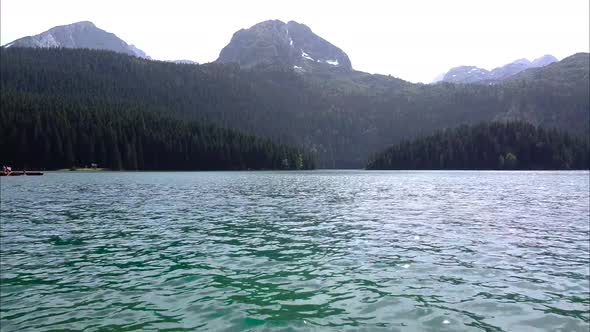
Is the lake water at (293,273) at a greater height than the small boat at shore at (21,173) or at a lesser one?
lesser

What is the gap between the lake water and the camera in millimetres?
15922

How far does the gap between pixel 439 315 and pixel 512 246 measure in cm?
1627

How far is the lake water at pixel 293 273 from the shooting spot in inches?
627

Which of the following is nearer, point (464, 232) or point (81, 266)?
point (81, 266)

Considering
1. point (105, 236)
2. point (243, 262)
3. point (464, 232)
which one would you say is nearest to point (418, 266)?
point (243, 262)

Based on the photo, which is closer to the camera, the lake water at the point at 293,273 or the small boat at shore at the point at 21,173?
the lake water at the point at 293,273

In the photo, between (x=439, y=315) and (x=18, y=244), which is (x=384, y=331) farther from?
(x=18, y=244)

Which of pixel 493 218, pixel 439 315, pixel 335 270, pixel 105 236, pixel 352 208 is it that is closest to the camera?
pixel 439 315

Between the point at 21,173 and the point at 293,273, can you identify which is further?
the point at 21,173

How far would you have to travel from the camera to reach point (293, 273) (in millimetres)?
22250

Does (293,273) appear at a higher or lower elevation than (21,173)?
lower

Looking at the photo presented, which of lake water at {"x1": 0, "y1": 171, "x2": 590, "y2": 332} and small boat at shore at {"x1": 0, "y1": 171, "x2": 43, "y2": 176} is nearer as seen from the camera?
lake water at {"x1": 0, "y1": 171, "x2": 590, "y2": 332}

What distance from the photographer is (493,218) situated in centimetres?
4388

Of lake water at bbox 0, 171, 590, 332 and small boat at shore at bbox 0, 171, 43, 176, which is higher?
small boat at shore at bbox 0, 171, 43, 176
